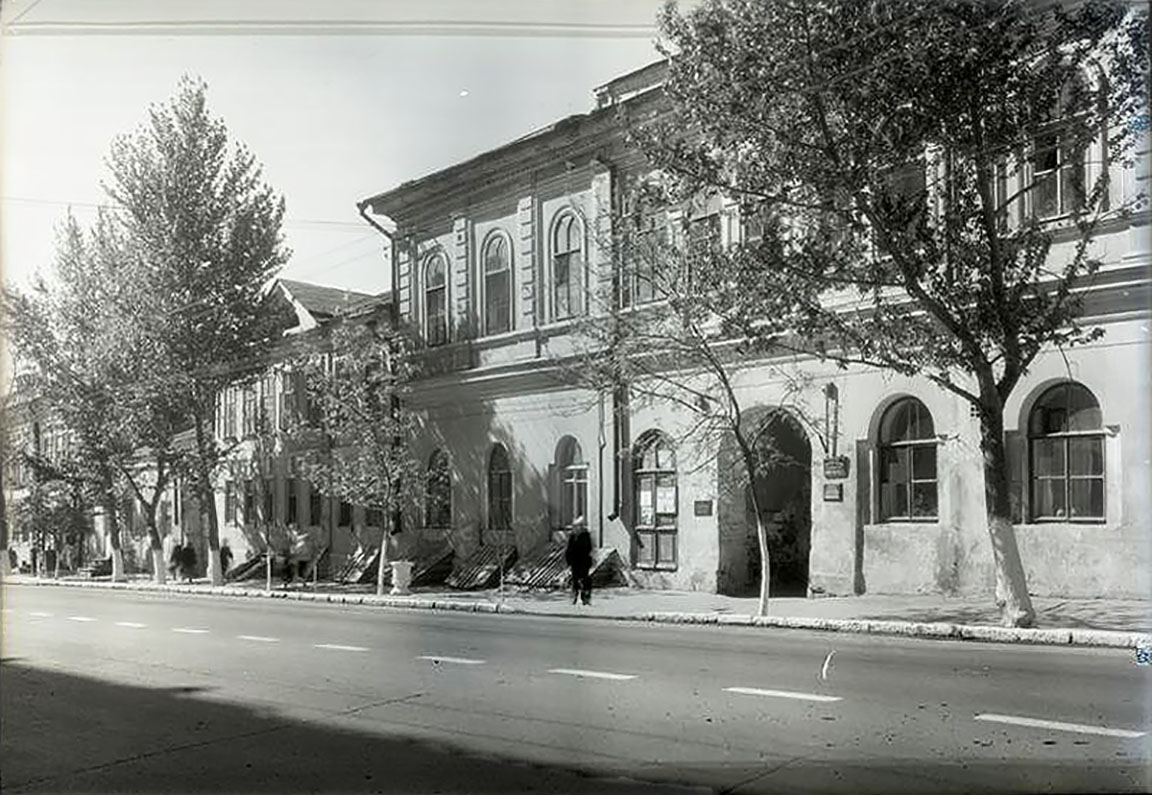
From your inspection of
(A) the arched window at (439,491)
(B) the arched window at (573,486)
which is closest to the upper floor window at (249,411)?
(A) the arched window at (439,491)

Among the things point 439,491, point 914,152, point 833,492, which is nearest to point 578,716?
point 914,152

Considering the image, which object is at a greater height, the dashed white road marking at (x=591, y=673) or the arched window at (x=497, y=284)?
the arched window at (x=497, y=284)

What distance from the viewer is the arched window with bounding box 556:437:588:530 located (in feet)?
66.8

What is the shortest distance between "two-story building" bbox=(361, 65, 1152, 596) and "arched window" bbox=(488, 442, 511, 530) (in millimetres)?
40

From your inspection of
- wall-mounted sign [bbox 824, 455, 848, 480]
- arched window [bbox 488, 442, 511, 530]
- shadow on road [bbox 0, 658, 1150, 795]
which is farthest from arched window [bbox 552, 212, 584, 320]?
shadow on road [bbox 0, 658, 1150, 795]

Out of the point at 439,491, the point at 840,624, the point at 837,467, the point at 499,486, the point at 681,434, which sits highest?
the point at 681,434

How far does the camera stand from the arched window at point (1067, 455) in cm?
1548

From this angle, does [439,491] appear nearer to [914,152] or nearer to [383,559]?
[383,559]

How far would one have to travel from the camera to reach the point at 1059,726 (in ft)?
25.6

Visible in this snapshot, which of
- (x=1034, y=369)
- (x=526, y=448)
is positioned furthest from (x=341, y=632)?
(x=1034, y=369)

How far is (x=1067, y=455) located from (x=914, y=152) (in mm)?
4697

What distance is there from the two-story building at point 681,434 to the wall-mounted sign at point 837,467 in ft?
0.08

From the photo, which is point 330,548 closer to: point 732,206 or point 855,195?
point 732,206

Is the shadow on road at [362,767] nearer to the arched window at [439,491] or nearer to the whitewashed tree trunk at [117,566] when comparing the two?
the arched window at [439,491]
